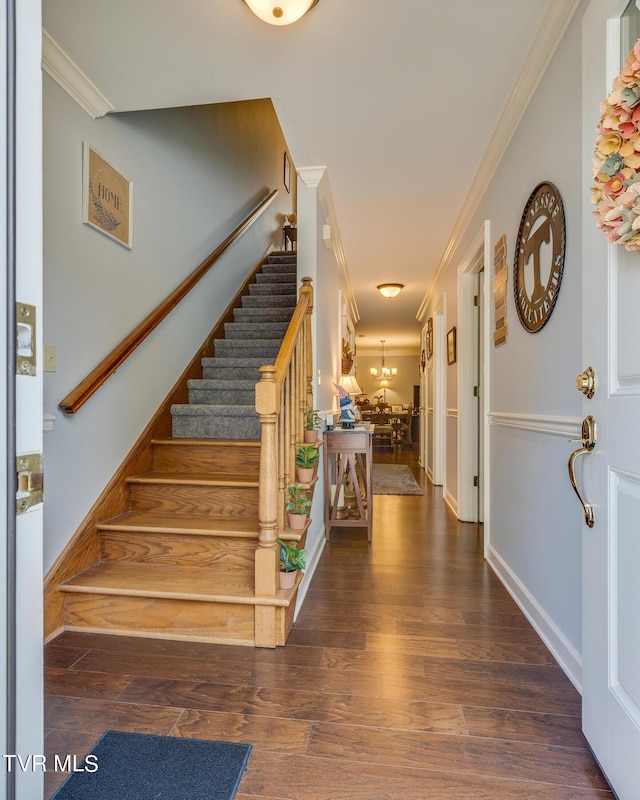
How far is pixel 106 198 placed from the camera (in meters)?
2.21

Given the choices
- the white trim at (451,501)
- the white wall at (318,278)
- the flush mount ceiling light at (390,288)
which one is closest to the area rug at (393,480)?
the white trim at (451,501)

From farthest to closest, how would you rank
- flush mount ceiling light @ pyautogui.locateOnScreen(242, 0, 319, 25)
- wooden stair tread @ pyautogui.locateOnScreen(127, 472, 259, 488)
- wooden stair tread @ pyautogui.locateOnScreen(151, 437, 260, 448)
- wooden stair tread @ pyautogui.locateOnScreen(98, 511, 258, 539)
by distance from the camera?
wooden stair tread @ pyautogui.locateOnScreen(151, 437, 260, 448) < wooden stair tread @ pyautogui.locateOnScreen(127, 472, 259, 488) < wooden stair tread @ pyautogui.locateOnScreen(98, 511, 258, 539) < flush mount ceiling light @ pyautogui.locateOnScreen(242, 0, 319, 25)

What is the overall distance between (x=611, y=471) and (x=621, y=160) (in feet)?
2.30

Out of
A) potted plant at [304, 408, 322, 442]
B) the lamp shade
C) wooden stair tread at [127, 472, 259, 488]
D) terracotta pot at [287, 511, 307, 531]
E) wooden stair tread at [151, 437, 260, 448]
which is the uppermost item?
the lamp shade

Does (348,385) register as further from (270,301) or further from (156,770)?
(156,770)

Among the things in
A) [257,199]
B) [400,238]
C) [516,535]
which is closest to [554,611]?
[516,535]

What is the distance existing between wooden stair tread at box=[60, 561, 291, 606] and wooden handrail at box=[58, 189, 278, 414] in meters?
0.74

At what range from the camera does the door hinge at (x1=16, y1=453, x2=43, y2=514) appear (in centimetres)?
57

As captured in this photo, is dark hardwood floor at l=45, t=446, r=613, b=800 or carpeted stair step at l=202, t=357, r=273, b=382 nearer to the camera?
dark hardwood floor at l=45, t=446, r=613, b=800

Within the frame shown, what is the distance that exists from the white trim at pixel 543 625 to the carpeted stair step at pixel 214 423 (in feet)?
5.51

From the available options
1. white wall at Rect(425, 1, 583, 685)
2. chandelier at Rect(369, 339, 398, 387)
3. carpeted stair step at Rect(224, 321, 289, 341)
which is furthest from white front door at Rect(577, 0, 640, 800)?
chandelier at Rect(369, 339, 398, 387)

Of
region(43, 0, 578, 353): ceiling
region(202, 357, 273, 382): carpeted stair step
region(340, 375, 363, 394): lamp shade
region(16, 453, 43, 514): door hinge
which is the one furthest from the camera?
region(340, 375, 363, 394): lamp shade

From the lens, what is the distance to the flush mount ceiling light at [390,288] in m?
5.29

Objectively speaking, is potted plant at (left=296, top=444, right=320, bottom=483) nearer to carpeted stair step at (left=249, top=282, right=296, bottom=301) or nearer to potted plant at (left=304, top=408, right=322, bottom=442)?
potted plant at (left=304, top=408, right=322, bottom=442)
